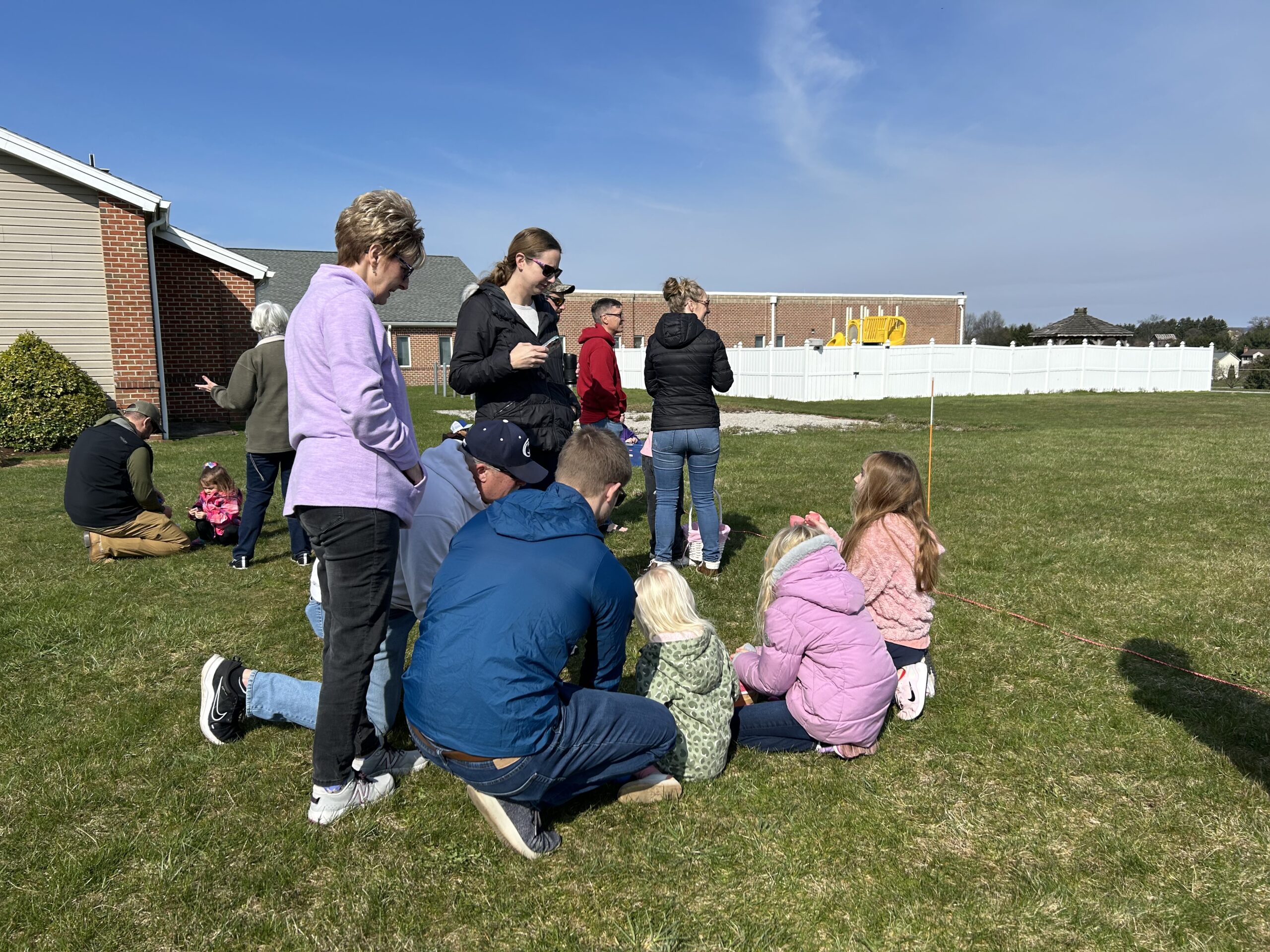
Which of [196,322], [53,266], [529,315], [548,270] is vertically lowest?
[529,315]

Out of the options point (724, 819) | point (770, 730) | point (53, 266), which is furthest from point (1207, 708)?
point (53, 266)

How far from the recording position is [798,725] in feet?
10.6

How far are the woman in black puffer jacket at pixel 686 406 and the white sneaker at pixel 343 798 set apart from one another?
Answer: 118 inches

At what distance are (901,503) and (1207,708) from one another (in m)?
1.66

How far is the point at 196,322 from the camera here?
52.5 ft

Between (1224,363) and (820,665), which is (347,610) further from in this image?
(1224,363)

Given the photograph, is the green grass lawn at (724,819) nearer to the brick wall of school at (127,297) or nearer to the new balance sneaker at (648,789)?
the new balance sneaker at (648,789)

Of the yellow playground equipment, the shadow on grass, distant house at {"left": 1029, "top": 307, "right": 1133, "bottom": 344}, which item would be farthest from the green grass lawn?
distant house at {"left": 1029, "top": 307, "right": 1133, "bottom": 344}

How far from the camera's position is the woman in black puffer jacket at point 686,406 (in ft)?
17.6

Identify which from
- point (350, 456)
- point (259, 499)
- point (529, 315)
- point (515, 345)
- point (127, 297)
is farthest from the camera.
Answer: point (127, 297)

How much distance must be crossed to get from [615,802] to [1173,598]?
4178 millimetres

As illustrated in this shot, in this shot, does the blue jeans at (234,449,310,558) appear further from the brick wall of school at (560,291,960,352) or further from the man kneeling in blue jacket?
the brick wall of school at (560,291,960,352)

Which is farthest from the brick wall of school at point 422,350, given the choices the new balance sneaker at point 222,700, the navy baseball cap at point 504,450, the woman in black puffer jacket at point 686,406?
the navy baseball cap at point 504,450

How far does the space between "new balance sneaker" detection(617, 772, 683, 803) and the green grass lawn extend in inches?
1.6
